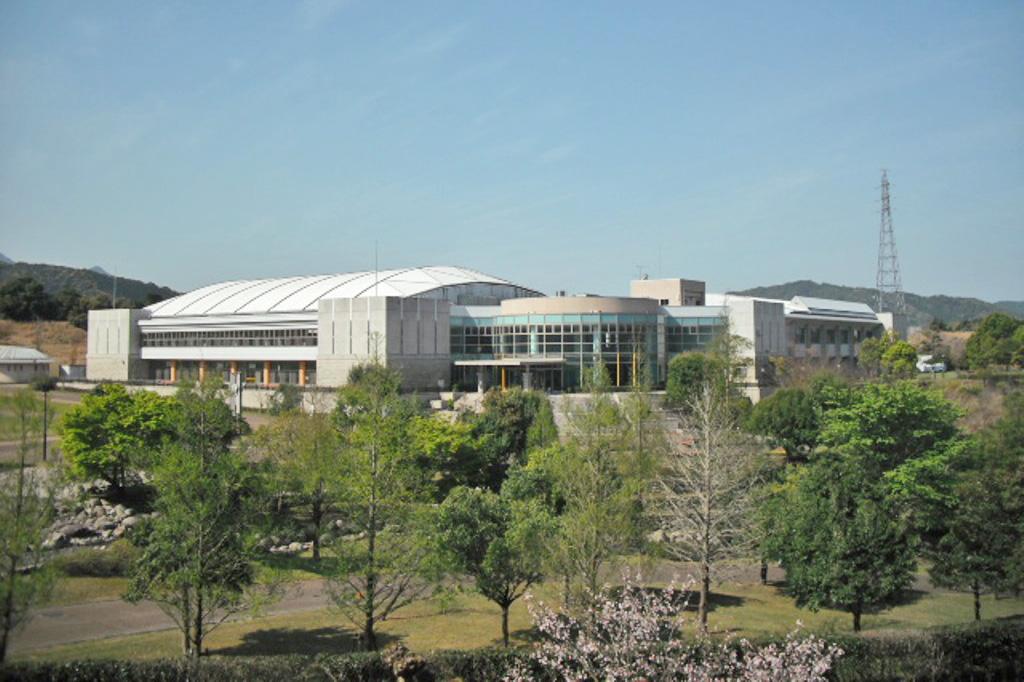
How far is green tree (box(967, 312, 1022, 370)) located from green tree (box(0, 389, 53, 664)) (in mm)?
69584

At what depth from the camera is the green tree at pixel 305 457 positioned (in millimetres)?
26234

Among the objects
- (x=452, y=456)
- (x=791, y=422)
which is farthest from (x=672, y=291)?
(x=452, y=456)

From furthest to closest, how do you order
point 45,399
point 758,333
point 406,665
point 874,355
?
point 874,355, point 758,333, point 45,399, point 406,665

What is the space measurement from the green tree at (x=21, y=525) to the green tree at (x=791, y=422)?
3147cm

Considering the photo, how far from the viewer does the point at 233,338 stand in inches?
2630

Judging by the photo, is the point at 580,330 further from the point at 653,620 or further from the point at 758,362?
the point at 653,620

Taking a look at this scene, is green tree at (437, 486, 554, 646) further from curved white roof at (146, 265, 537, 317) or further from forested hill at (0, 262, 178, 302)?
forested hill at (0, 262, 178, 302)

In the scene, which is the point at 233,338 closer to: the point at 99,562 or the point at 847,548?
the point at 99,562

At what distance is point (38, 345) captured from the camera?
90688 mm

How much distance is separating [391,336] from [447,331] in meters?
5.09

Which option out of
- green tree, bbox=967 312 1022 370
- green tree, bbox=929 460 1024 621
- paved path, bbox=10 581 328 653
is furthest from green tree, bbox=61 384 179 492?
green tree, bbox=967 312 1022 370

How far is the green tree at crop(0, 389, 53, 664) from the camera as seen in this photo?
15.9 m

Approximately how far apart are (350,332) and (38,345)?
52434 mm

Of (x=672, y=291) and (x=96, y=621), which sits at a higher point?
(x=672, y=291)
